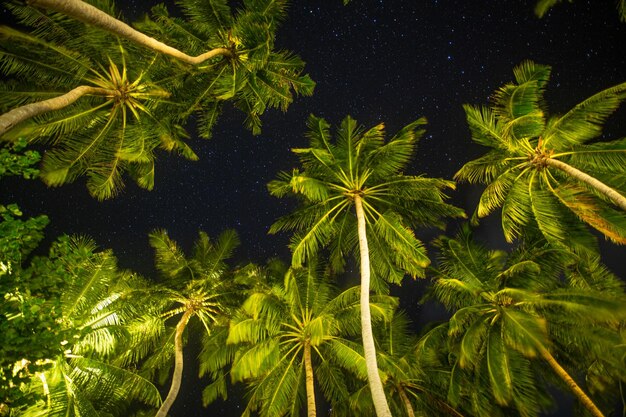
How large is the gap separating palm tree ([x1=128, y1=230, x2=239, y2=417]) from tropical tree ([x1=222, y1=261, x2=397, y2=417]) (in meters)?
1.45

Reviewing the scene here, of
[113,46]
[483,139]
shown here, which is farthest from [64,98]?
[483,139]

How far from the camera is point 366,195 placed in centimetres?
1100

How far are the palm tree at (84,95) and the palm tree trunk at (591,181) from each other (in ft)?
36.9

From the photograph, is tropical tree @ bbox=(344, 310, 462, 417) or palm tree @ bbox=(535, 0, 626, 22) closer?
palm tree @ bbox=(535, 0, 626, 22)

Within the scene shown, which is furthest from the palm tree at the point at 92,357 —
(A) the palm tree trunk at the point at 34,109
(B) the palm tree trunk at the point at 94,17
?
(B) the palm tree trunk at the point at 94,17

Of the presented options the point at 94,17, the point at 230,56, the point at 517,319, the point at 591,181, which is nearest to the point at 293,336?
the point at 517,319

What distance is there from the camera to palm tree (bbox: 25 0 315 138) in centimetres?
862

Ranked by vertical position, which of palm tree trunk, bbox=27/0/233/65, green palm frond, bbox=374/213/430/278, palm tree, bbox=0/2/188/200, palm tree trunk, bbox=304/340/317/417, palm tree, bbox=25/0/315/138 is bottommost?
palm tree trunk, bbox=304/340/317/417

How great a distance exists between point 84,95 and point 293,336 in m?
10.1

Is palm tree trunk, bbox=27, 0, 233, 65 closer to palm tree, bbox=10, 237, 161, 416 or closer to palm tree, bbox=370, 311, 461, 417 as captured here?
palm tree, bbox=10, 237, 161, 416

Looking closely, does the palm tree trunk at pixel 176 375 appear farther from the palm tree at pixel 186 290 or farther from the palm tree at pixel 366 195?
the palm tree at pixel 366 195

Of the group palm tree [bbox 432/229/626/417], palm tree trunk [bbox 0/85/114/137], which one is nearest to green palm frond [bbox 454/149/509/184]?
palm tree [bbox 432/229/626/417]

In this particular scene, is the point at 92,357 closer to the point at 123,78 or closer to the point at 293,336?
the point at 293,336

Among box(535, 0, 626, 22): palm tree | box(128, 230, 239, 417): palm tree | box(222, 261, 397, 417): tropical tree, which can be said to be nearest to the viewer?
box(535, 0, 626, 22): palm tree
